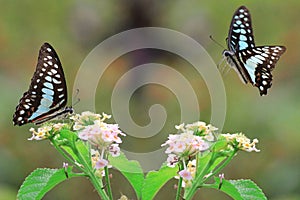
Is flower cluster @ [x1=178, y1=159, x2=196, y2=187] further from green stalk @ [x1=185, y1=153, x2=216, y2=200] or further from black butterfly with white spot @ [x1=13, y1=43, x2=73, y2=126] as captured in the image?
black butterfly with white spot @ [x1=13, y1=43, x2=73, y2=126]

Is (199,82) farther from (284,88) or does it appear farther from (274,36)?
(274,36)

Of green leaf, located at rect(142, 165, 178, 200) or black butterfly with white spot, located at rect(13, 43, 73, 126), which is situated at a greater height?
black butterfly with white spot, located at rect(13, 43, 73, 126)

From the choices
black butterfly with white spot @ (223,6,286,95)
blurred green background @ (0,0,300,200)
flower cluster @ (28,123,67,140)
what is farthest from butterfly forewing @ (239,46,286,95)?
blurred green background @ (0,0,300,200)

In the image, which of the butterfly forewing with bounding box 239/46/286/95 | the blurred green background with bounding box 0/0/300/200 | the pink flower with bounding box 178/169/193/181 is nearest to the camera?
the pink flower with bounding box 178/169/193/181

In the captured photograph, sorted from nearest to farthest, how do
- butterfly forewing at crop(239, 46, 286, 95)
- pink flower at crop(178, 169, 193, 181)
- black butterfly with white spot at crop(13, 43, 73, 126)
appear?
pink flower at crop(178, 169, 193, 181), black butterfly with white spot at crop(13, 43, 73, 126), butterfly forewing at crop(239, 46, 286, 95)

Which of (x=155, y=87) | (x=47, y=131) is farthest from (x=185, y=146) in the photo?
(x=155, y=87)

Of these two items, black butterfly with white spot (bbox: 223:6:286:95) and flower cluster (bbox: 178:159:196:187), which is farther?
black butterfly with white spot (bbox: 223:6:286:95)

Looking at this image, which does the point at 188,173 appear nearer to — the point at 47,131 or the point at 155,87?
the point at 47,131
